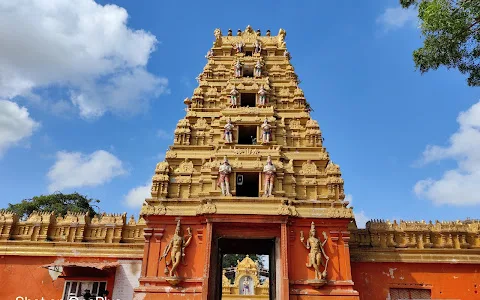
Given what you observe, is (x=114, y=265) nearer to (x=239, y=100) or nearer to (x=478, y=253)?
(x=239, y=100)

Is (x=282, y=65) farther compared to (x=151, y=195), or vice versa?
(x=282, y=65)

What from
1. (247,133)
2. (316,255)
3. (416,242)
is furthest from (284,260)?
(247,133)

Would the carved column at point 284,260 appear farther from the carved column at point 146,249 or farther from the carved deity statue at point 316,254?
the carved column at point 146,249

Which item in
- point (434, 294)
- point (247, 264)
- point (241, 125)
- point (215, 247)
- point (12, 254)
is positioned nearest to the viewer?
point (215, 247)

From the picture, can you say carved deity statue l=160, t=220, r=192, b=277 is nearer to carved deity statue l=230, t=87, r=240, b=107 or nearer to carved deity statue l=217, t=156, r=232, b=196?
carved deity statue l=217, t=156, r=232, b=196

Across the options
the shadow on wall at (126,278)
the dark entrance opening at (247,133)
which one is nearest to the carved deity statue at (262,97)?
the dark entrance opening at (247,133)

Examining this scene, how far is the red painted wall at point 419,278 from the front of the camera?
1548 cm

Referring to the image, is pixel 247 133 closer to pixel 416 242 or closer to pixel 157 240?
pixel 157 240

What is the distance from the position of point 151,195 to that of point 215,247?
349 cm

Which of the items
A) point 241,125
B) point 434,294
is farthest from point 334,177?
point 434,294

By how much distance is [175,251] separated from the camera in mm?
14180

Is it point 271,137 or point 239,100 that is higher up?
point 239,100

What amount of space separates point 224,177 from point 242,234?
245 cm

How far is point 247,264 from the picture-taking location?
104ft
